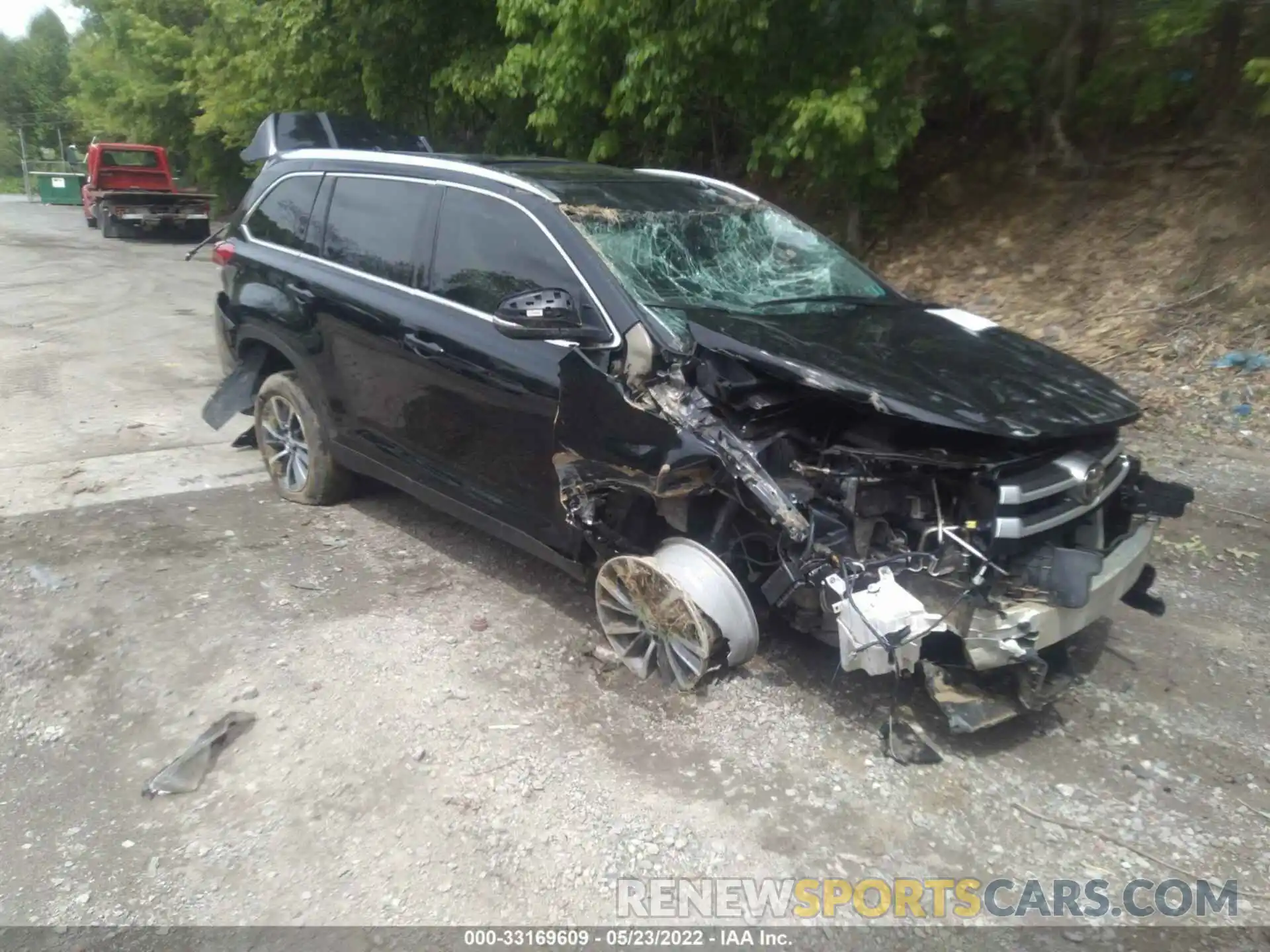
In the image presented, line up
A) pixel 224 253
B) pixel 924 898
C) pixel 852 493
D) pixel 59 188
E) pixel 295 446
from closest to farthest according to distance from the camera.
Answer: pixel 924 898
pixel 852 493
pixel 295 446
pixel 224 253
pixel 59 188

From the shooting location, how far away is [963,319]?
4.47 m

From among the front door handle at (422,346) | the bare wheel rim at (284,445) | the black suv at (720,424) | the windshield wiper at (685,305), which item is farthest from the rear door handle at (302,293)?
the windshield wiper at (685,305)

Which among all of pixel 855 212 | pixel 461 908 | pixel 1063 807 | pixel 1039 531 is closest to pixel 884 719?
pixel 1063 807

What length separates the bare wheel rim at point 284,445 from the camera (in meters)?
5.72

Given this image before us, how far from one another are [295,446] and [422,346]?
1.64 metres

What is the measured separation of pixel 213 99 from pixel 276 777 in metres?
18.7

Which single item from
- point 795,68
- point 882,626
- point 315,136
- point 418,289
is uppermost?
point 795,68

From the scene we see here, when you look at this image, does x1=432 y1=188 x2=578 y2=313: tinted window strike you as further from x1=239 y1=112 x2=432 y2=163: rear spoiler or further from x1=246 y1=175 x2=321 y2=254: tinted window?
x1=239 y1=112 x2=432 y2=163: rear spoiler

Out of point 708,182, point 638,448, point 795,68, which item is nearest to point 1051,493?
point 638,448

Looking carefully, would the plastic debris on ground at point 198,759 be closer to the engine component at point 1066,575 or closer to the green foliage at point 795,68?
the engine component at point 1066,575

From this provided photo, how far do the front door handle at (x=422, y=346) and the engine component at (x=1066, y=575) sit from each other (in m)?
2.58

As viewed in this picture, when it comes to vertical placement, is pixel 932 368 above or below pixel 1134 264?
below

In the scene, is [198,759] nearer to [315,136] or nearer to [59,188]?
[315,136]

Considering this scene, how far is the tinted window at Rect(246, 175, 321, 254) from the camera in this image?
17.9 feet
